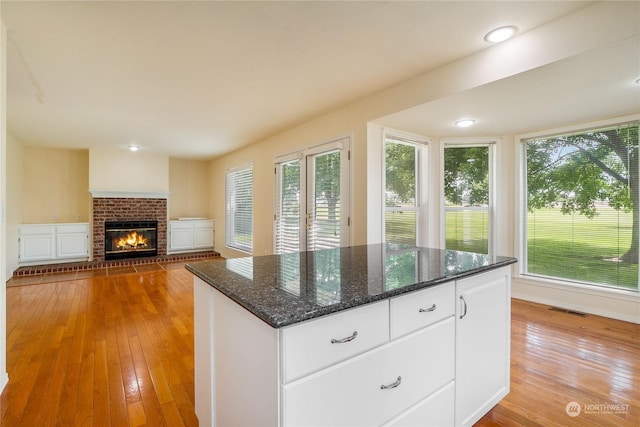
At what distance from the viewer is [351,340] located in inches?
43.9

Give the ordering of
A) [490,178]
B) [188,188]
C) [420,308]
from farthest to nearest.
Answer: [188,188] → [490,178] → [420,308]

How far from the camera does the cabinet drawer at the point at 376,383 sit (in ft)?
3.33

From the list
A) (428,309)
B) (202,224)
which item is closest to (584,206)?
(428,309)

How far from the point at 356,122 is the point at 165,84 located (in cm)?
202

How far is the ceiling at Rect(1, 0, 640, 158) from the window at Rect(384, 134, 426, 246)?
30 centimetres

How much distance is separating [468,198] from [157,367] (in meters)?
3.94

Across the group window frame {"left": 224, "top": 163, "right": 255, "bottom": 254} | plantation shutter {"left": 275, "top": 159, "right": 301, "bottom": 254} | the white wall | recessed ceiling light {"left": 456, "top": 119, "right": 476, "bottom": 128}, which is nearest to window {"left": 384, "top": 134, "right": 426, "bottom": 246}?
the white wall

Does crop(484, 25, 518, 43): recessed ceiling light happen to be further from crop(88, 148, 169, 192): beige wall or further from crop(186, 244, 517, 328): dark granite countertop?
crop(88, 148, 169, 192): beige wall

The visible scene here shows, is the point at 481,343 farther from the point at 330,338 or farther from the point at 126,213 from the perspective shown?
the point at 126,213

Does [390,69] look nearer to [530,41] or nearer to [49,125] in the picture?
[530,41]

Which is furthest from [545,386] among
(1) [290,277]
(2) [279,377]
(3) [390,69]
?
→ (3) [390,69]

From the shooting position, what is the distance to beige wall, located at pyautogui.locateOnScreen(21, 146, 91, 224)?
20.0 feet

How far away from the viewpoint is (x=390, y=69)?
2.74 metres

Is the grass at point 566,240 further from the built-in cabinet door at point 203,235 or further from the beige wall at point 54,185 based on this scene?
the beige wall at point 54,185
